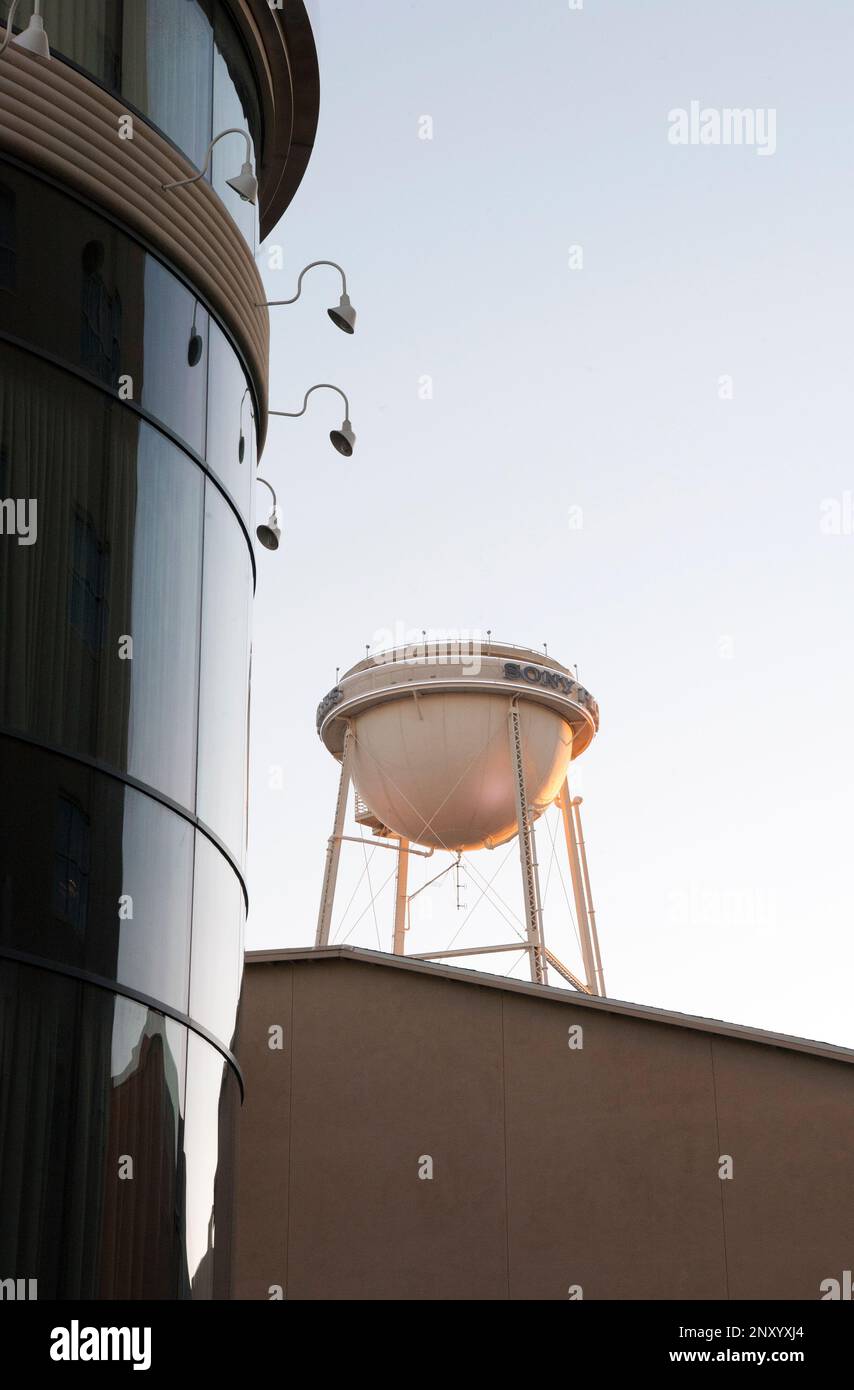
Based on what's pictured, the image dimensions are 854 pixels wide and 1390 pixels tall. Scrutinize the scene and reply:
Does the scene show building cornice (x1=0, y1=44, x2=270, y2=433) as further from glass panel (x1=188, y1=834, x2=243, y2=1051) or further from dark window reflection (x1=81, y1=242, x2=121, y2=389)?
glass panel (x1=188, y1=834, x2=243, y2=1051)

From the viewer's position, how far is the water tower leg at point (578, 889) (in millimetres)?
31781

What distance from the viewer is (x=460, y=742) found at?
104 feet

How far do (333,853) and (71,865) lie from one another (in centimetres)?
2300

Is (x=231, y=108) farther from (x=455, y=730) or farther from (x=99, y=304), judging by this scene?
(x=455, y=730)

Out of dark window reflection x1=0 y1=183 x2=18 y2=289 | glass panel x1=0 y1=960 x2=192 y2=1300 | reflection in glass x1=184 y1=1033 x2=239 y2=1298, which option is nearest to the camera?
glass panel x1=0 y1=960 x2=192 y2=1300

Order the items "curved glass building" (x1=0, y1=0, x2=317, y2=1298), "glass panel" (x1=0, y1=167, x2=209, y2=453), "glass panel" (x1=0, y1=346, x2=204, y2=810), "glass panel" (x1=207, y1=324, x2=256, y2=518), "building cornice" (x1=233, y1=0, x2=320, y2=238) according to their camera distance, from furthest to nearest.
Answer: "building cornice" (x1=233, y1=0, x2=320, y2=238)
"glass panel" (x1=207, y1=324, x2=256, y2=518)
"glass panel" (x1=0, y1=167, x2=209, y2=453)
"glass panel" (x1=0, y1=346, x2=204, y2=810)
"curved glass building" (x1=0, y1=0, x2=317, y2=1298)

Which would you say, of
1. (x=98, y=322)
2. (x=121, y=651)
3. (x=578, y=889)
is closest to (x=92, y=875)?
(x=121, y=651)

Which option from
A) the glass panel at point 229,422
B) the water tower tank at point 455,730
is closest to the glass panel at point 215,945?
the glass panel at point 229,422

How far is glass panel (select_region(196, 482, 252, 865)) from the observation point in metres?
10.7

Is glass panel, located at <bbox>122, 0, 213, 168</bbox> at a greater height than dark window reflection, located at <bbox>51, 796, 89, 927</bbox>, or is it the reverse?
glass panel, located at <bbox>122, 0, 213, 168</bbox>

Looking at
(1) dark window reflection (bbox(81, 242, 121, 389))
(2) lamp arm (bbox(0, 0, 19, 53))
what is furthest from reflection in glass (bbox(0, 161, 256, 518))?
(2) lamp arm (bbox(0, 0, 19, 53))

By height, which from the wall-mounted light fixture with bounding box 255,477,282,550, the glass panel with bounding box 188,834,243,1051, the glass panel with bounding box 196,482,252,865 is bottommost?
the glass panel with bounding box 188,834,243,1051

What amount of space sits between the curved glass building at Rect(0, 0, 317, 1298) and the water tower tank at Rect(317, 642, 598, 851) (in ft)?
64.6
